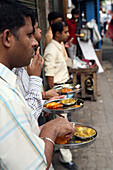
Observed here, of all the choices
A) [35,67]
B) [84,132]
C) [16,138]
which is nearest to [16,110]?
[16,138]

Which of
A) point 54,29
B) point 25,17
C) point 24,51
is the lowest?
point 24,51

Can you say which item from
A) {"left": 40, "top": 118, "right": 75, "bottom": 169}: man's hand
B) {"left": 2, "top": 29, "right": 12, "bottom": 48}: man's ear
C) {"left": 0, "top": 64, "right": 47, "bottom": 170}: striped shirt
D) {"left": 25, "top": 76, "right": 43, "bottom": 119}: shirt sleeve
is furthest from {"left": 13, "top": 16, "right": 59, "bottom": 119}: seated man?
{"left": 0, "top": 64, "right": 47, "bottom": 170}: striped shirt

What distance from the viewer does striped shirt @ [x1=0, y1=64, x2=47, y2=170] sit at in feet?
3.29

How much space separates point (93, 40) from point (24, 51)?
28.9 feet

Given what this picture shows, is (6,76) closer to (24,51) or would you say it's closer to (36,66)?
(24,51)

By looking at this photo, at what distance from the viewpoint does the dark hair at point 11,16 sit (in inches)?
47.0

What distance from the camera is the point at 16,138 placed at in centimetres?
102

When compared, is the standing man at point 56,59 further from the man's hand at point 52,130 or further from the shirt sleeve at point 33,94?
the man's hand at point 52,130

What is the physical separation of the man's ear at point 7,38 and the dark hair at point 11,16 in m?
0.02

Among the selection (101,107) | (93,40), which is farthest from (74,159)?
(93,40)

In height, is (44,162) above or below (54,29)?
below

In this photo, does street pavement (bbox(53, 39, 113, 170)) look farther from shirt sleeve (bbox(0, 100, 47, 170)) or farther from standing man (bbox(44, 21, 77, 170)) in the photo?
shirt sleeve (bbox(0, 100, 47, 170))

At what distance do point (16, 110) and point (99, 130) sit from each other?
153 inches

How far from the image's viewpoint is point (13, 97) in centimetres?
107
